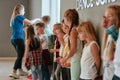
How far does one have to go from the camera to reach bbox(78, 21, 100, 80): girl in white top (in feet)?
8.51

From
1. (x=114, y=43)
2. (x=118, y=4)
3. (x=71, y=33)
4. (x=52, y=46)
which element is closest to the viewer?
(x=114, y=43)

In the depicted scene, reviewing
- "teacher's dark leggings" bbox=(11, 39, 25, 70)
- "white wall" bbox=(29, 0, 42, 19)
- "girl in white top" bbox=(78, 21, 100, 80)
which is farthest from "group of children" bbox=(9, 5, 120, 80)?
"white wall" bbox=(29, 0, 42, 19)

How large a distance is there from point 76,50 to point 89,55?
442 millimetres

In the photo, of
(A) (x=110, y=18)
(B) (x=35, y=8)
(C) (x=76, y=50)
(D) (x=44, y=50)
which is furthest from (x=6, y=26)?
(A) (x=110, y=18)

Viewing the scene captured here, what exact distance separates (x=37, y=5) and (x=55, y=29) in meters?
4.12

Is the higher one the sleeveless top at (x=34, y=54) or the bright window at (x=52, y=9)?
the bright window at (x=52, y=9)

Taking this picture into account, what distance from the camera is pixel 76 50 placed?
3.06m

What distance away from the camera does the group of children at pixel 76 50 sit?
211cm

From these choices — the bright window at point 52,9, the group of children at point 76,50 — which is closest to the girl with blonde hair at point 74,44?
the group of children at point 76,50

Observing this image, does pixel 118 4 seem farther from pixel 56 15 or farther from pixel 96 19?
pixel 56 15

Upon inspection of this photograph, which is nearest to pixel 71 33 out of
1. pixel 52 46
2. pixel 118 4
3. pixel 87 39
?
pixel 87 39

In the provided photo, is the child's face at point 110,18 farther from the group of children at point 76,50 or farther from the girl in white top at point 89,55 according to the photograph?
the girl in white top at point 89,55

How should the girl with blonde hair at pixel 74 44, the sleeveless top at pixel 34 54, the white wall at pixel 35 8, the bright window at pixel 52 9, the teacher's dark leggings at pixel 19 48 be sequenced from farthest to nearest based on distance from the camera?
the white wall at pixel 35 8 < the bright window at pixel 52 9 < the teacher's dark leggings at pixel 19 48 < the sleeveless top at pixel 34 54 < the girl with blonde hair at pixel 74 44

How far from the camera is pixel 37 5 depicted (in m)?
7.82
